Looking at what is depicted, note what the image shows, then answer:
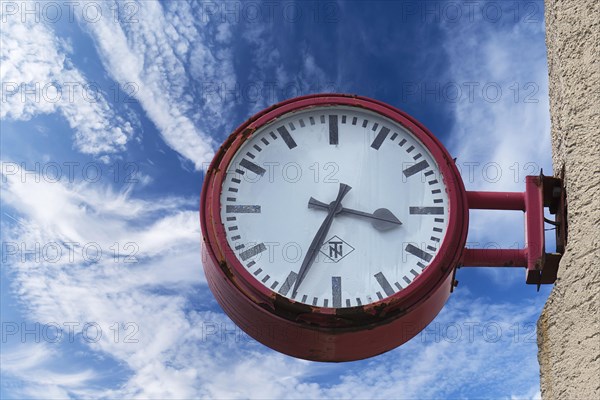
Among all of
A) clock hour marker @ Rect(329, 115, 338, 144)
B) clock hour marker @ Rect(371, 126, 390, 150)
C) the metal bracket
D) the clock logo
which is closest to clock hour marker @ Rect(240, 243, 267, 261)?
the clock logo

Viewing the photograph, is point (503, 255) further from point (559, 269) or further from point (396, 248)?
point (396, 248)

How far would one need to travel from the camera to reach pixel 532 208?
4.49 metres

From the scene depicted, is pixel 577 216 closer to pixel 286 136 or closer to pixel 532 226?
pixel 532 226

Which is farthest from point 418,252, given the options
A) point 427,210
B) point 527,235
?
point 527,235

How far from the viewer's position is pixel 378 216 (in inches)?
178

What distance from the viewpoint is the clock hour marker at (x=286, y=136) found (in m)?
4.70

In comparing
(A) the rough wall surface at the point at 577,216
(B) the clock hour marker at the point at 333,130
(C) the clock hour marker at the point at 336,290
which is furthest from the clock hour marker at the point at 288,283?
(A) the rough wall surface at the point at 577,216

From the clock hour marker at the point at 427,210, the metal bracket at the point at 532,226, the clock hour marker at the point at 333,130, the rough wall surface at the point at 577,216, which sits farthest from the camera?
the clock hour marker at the point at 333,130

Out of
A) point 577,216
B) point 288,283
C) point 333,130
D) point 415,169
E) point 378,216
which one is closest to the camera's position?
point 577,216

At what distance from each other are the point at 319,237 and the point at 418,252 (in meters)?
0.52

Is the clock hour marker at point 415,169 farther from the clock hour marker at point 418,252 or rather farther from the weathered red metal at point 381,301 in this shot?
the clock hour marker at point 418,252

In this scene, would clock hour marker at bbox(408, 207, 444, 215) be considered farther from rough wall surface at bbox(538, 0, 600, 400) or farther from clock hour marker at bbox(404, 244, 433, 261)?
rough wall surface at bbox(538, 0, 600, 400)

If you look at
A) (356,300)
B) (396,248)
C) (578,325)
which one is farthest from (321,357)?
(578,325)

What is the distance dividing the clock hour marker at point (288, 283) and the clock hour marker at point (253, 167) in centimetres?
61
